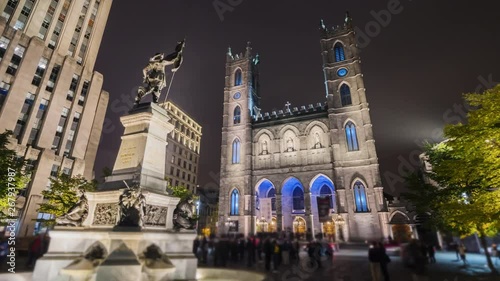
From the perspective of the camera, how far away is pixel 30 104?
31.9m

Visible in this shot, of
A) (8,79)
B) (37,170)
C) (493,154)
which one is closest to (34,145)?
(37,170)

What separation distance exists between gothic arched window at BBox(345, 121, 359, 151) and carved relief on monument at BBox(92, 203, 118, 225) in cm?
3479

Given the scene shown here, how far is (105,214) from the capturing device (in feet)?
20.2

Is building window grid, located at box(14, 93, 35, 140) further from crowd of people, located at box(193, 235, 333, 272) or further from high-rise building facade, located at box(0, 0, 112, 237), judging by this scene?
crowd of people, located at box(193, 235, 333, 272)

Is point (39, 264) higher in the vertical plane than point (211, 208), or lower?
lower

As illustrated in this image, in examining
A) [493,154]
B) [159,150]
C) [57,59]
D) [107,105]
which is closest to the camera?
[159,150]

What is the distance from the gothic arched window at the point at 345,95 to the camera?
39.2m

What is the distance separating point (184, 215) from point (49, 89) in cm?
3856

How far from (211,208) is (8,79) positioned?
49997 mm

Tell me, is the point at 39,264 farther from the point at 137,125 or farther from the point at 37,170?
the point at 37,170

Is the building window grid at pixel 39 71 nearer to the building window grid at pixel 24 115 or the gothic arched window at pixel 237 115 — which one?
the building window grid at pixel 24 115

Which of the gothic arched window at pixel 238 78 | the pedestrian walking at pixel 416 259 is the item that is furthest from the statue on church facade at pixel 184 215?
the gothic arched window at pixel 238 78

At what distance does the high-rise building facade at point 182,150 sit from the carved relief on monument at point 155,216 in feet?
155

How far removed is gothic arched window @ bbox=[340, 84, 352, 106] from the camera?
129 ft
